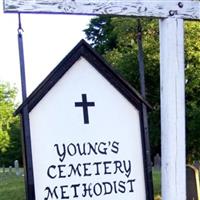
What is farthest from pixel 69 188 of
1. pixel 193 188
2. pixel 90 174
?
pixel 193 188

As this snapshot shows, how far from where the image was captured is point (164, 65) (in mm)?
Result: 4289

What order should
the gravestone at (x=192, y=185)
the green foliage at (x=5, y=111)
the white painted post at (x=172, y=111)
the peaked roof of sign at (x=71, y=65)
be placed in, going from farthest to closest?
the green foliage at (x=5, y=111)
the gravestone at (x=192, y=185)
the white painted post at (x=172, y=111)
the peaked roof of sign at (x=71, y=65)

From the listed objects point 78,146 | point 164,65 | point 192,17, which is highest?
point 192,17

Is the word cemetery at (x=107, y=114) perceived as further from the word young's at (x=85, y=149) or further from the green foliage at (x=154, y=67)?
the green foliage at (x=154, y=67)

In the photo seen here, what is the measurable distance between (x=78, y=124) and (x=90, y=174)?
0.36m

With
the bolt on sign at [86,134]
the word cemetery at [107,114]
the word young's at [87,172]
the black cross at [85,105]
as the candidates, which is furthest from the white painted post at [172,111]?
the black cross at [85,105]

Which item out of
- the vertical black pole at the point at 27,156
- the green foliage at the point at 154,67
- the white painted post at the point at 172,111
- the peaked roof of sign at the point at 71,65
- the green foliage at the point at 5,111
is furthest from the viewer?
the green foliage at the point at 5,111

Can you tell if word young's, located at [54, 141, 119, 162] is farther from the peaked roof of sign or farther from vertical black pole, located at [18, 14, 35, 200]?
the peaked roof of sign

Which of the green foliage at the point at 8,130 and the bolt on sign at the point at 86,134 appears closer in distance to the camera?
the bolt on sign at the point at 86,134

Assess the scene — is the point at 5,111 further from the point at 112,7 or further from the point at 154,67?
the point at 112,7

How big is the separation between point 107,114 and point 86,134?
229 mm

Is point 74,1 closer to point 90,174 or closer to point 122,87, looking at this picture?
point 122,87

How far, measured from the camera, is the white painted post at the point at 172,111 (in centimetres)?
423

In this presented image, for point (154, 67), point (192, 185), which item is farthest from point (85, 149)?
point (154, 67)
